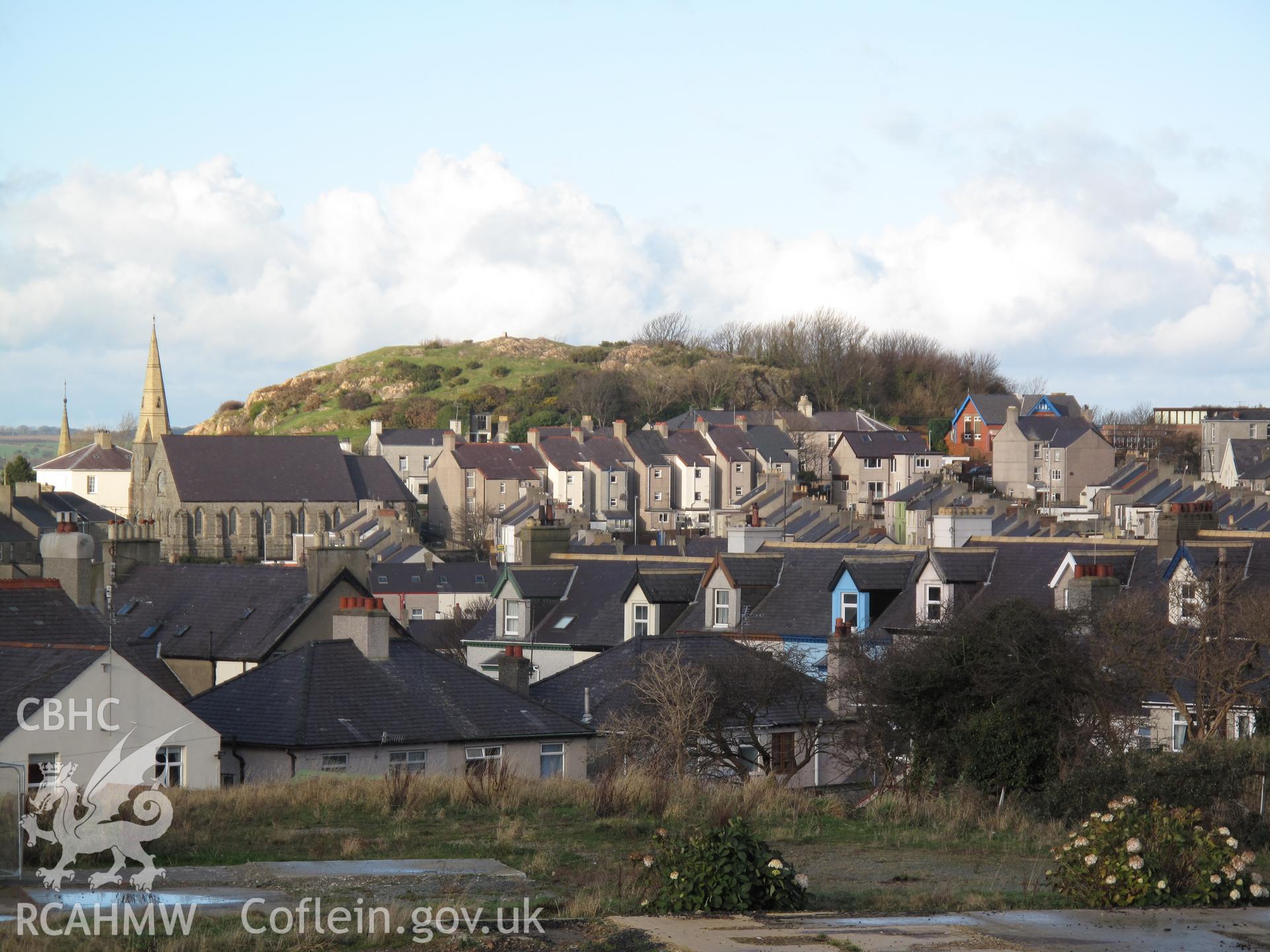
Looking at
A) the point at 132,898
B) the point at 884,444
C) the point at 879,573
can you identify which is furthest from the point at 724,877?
the point at 884,444

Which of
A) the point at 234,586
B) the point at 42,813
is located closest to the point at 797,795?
the point at 42,813

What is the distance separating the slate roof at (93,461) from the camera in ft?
448

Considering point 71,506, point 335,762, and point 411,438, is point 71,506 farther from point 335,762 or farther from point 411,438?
point 335,762

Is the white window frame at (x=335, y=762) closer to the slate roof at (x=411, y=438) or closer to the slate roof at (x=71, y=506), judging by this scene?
the slate roof at (x=71, y=506)

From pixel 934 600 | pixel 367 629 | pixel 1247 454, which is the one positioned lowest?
pixel 367 629

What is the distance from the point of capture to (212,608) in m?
36.3

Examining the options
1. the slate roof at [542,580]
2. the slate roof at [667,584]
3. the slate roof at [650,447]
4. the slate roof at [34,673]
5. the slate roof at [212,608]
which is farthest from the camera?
the slate roof at [650,447]

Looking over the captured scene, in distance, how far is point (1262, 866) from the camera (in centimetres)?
1573

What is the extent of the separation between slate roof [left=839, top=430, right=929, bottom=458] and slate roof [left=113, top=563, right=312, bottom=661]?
3444 inches

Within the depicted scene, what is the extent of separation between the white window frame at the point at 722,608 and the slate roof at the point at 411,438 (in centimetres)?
9613

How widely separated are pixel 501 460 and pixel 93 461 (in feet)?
128

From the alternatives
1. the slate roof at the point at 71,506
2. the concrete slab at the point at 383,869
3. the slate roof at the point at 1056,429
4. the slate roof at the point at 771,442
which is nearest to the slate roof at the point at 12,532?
the slate roof at the point at 71,506

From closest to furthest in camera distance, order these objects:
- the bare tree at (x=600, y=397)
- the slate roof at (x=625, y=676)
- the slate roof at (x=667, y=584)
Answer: the slate roof at (x=625, y=676) < the slate roof at (x=667, y=584) < the bare tree at (x=600, y=397)

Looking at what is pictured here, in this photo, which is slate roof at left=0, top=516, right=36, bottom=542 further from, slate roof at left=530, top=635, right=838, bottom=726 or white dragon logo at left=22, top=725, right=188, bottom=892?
white dragon logo at left=22, top=725, right=188, bottom=892
